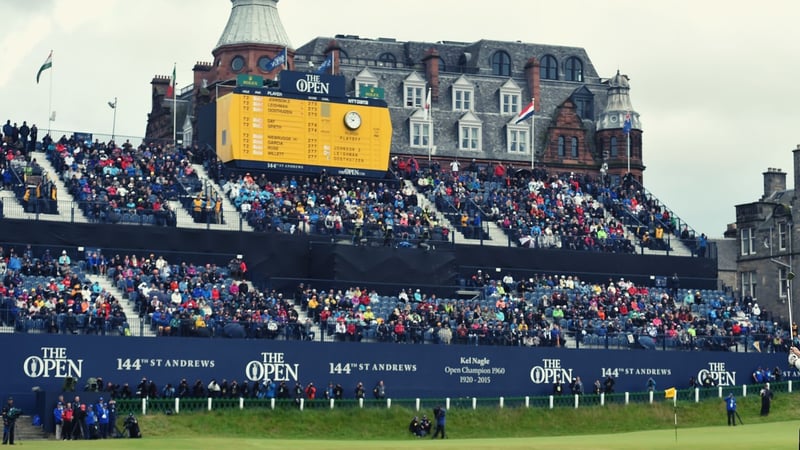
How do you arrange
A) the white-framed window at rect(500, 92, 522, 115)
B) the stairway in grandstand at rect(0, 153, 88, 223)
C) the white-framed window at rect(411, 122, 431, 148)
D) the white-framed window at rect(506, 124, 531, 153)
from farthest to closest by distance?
the white-framed window at rect(500, 92, 522, 115) → the white-framed window at rect(506, 124, 531, 153) → the white-framed window at rect(411, 122, 431, 148) → the stairway in grandstand at rect(0, 153, 88, 223)

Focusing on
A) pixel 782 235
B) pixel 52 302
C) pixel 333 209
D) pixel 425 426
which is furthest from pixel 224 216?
pixel 782 235

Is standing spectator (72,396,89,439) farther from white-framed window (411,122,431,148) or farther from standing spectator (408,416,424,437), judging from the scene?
white-framed window (411,122,431,148)

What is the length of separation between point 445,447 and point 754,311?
106 feet

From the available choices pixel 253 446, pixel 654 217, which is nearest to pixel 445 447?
pixel 253 446

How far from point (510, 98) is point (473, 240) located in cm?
3500

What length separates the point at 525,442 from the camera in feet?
214

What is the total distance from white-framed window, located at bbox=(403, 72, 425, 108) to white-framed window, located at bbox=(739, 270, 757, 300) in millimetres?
26571

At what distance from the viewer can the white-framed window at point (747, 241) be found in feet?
341

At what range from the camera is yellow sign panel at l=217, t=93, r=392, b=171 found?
286 feet

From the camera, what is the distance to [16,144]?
83688 mm

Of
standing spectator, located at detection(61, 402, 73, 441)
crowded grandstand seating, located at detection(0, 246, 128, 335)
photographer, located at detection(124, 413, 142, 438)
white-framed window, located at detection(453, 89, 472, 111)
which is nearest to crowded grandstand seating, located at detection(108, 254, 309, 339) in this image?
crowded grandstand seating, located at detection(0, 246, 128, 335)

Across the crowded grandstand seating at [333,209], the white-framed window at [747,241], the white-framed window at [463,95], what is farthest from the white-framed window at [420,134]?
the crowded grandstand seating at [333,209]

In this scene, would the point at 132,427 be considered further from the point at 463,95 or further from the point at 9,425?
the point at 463,95

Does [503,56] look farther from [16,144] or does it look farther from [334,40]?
[16,144]
